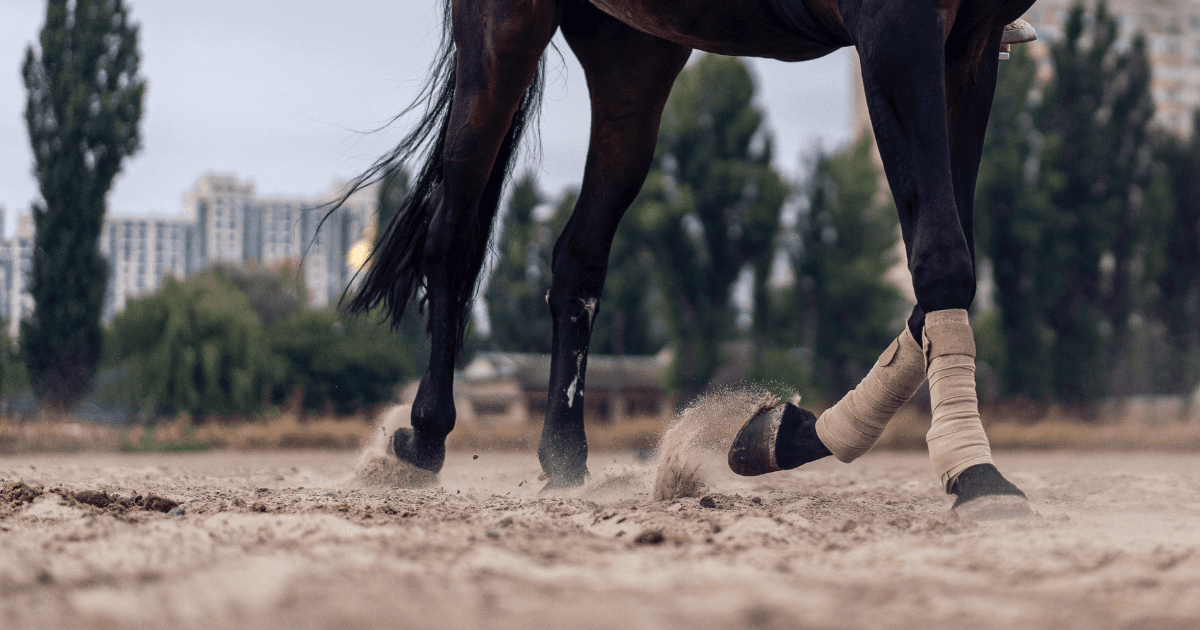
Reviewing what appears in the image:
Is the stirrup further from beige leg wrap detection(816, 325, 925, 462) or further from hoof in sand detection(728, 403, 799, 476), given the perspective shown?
hoof in sand detection(728, 403, 799, 476)

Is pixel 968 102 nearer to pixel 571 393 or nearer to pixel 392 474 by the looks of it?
pixel 571 393

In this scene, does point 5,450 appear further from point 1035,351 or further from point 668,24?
point 1035,351

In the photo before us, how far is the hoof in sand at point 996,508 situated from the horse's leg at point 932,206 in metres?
0.04

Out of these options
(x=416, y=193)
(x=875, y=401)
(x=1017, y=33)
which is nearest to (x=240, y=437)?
(x=416, y=193)

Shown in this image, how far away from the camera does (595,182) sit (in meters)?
3.45

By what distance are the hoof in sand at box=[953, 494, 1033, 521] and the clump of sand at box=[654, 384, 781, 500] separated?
3.21ft

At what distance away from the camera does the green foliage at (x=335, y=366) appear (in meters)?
13.8

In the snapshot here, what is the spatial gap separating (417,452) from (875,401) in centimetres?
174

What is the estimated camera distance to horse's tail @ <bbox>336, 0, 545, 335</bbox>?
12.0ft

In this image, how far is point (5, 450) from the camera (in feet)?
26.0

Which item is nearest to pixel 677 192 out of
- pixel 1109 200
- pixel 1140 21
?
pixel 1109 200

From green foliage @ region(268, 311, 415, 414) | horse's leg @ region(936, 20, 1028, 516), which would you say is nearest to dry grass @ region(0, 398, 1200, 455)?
green foliage @ region(268, 311, 415, 414)

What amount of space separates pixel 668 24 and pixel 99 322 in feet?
45.9

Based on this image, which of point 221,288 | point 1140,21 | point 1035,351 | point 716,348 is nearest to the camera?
point 221,288
